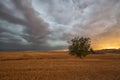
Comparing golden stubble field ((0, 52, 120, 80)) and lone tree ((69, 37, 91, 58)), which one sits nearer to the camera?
golden stubble field ((0, 52, 120, 80))

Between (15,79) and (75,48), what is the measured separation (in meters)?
47.3

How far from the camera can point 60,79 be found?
26.0m

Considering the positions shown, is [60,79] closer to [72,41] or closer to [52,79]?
[52,79]

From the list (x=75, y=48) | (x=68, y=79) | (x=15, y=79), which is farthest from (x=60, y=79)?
(x=75, y=48)

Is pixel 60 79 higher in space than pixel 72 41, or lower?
lower

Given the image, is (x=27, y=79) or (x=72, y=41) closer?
(x=27, y=79)

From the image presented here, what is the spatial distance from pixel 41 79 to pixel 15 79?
10.4ft

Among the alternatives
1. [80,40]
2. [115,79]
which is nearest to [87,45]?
[80,40]

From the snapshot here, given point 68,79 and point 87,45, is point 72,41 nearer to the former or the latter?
point 87,45

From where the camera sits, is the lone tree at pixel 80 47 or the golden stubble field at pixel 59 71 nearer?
the golden stubble field at pixel 59 71

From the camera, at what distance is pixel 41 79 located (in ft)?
85.7

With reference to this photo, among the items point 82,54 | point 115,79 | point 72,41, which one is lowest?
point 115,79

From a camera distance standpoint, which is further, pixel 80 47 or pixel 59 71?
pixel 80 47

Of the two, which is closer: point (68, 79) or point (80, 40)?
point (68, 79)
